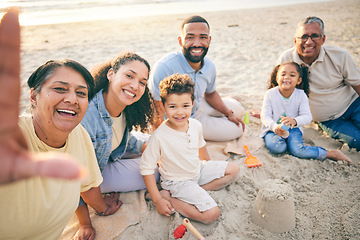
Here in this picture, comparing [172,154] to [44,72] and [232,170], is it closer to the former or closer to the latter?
[232,170]

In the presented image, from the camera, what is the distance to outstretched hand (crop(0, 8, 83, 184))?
0.49m

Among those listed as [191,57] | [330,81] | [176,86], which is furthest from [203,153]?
[330,81]

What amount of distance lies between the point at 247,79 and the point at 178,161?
3295 mm

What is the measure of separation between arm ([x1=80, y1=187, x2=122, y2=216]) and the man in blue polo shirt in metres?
1.02

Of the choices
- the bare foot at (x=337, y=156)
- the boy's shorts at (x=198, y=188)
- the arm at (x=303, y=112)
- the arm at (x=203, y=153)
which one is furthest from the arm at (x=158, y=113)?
the bare foot at (x=337, y=156)

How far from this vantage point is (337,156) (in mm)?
2668

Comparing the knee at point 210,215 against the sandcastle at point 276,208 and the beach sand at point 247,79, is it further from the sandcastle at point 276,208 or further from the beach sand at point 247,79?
the sandcastle at point 276,208

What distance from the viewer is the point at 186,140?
217cm

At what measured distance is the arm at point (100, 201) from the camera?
1.90 meters

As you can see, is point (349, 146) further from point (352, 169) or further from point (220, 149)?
point (220, 149)

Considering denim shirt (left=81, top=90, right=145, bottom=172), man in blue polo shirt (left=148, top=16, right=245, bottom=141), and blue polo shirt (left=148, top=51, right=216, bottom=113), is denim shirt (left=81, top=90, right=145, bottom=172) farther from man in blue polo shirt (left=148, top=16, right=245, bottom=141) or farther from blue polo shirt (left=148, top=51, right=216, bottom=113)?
blue polo shirt (left=148, top=51, right=216, bottom=113)

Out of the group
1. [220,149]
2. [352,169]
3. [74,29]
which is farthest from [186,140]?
[74,29]

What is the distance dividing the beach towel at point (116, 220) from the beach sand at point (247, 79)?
7 centimetres

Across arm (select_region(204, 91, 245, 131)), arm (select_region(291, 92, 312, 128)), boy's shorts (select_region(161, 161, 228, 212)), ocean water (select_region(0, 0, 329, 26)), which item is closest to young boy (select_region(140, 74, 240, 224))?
boy's shorts (select_region(161, 161, 228, 212))
